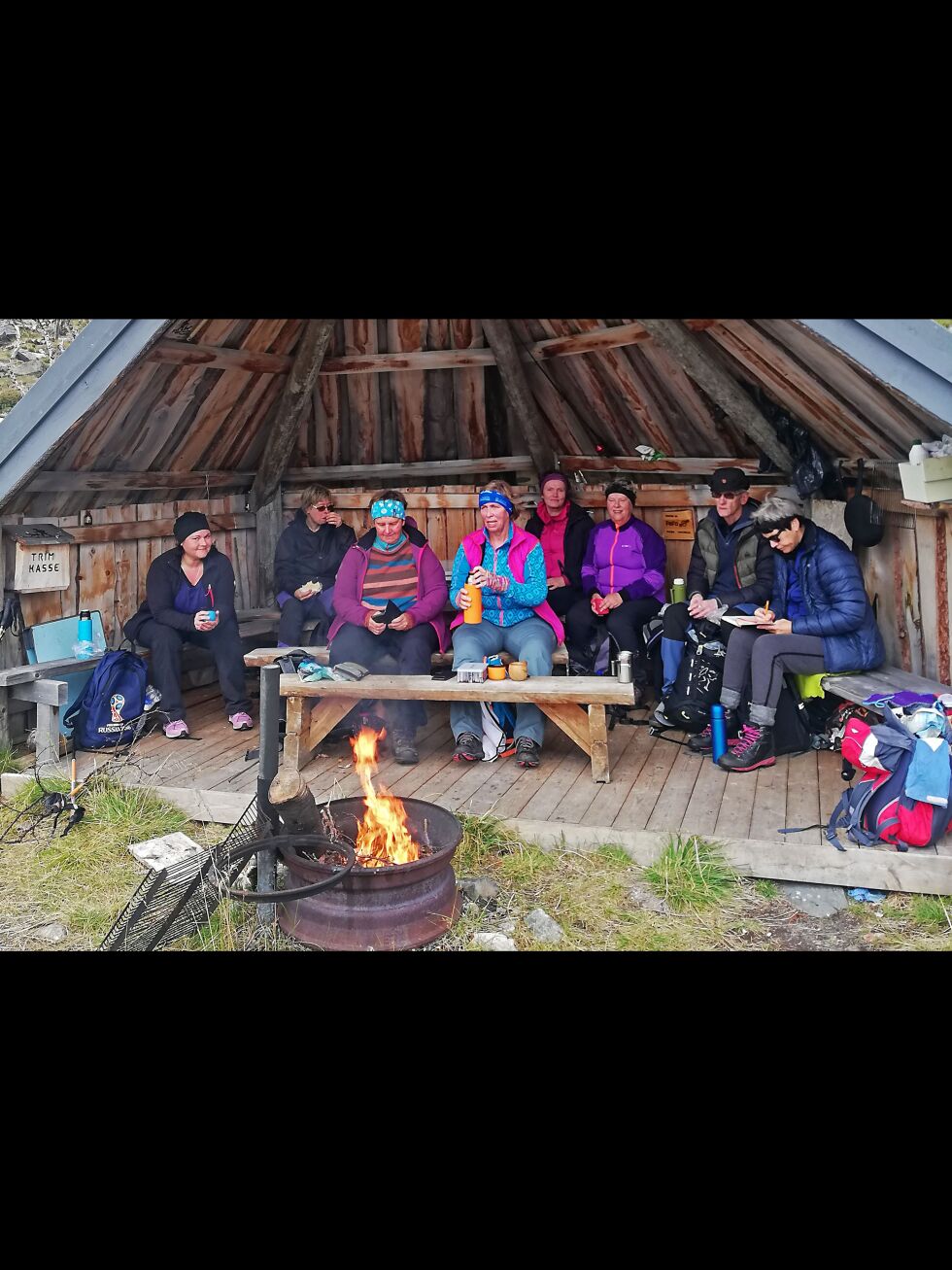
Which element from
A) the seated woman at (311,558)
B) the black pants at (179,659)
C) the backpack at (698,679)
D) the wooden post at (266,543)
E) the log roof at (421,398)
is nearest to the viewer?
the log roof at (421,398)

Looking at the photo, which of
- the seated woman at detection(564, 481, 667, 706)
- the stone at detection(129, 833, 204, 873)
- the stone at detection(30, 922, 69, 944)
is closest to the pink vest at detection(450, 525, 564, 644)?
the seated woman at detection(564, 481, 667, 706)

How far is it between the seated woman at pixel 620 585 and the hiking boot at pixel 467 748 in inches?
46.6

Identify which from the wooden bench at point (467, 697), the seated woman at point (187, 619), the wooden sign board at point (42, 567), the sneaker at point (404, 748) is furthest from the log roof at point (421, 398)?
the sneaker at point (404, 748)

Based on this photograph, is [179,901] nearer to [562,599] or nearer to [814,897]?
[814,897]

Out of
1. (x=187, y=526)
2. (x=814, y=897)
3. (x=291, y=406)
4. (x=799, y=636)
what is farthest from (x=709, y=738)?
(x=291, y=406)

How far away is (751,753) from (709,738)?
43 cm

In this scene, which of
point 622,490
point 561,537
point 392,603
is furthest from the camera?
point 561,537

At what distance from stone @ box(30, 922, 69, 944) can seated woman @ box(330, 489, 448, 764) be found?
2102 mm

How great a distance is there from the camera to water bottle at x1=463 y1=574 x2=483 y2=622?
5.66 meters

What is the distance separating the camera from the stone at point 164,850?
4453 mm

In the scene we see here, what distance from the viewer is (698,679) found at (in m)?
5.69

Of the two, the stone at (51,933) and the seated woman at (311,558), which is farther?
Result: the seated woman at (311,558)

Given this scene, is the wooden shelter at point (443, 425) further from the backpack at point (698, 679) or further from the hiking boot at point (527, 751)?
the backpack at point (698, 679)

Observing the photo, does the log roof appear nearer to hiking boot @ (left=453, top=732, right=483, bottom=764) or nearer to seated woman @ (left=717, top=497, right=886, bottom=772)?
seated woman @ (left=717, top=497, right=886, bottom=772)
